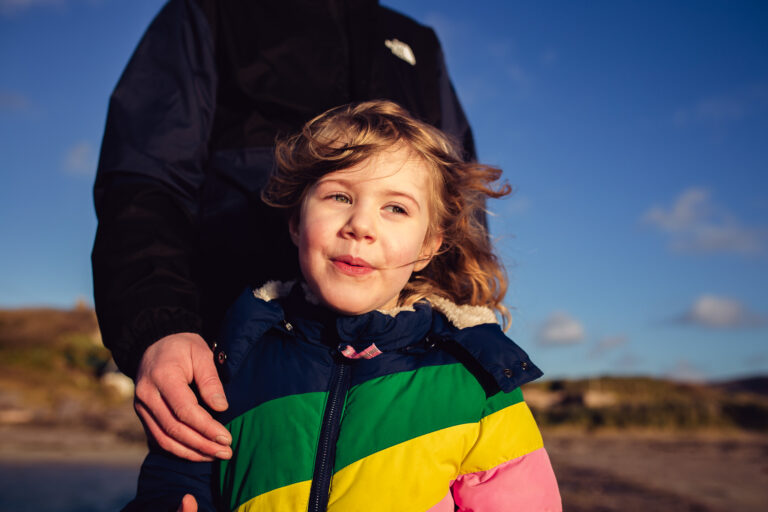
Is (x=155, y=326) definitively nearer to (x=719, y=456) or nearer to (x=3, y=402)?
(x=3, y=402)

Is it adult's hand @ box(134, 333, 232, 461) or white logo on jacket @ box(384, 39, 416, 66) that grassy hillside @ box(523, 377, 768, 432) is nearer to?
white logo on jacket @ box(384, 39, 416, 66)

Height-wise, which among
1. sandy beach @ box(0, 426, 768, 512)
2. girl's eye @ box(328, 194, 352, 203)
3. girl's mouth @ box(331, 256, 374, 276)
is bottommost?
sandy beach @ box(0, 426, 768, 512)

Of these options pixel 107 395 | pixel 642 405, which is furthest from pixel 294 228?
pixel 642 405

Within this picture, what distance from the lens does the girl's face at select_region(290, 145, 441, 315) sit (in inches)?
56.9

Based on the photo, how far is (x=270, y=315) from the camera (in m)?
1.52

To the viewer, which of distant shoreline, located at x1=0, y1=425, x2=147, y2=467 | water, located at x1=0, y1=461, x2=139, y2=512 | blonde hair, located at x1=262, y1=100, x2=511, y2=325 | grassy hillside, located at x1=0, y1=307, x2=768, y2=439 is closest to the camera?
blonde hair, located at x1=262, y1=100, x2=511, y2=325

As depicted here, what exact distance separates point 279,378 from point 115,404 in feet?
29.5

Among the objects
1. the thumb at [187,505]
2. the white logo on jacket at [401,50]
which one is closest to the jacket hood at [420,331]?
the thumb at [187,505]

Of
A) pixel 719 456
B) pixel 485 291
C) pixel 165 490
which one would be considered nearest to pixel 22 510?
pixel 165 490

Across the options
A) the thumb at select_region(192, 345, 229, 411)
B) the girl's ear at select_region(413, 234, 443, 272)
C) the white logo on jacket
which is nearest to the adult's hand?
the thumb at select_region(192, 345, 229, 411)

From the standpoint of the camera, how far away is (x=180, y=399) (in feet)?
3.99

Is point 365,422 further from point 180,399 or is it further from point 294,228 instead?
point 294,228

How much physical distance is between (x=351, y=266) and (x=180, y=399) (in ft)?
1.68

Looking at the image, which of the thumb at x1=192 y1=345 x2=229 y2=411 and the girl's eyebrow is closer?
the thumb at x1=192 y1=345 x2=229 y2=411
